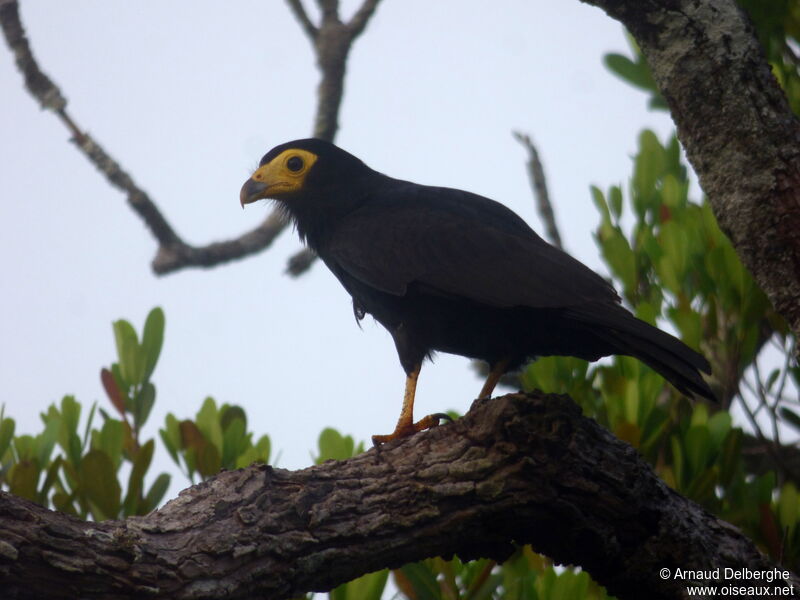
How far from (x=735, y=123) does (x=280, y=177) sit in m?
2.39

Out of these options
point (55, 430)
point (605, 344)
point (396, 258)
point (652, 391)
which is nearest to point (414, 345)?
point (396, 258)

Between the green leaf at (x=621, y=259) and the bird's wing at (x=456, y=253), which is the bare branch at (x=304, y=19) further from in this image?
the green leaf at (x=621, y=259)

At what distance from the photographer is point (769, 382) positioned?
4.96 meters

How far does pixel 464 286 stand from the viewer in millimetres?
4051

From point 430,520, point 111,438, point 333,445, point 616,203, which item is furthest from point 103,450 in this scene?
point 616,203

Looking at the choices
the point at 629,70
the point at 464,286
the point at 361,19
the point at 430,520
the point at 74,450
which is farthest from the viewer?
the point at 361,19

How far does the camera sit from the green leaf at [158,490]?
14.9 ft

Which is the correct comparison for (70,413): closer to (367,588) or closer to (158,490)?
(158,490)

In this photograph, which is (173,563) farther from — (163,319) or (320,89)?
(320,89)

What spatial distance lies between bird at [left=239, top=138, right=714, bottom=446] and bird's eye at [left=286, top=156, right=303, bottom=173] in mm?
167

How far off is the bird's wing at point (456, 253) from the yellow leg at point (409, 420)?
0.40 metres

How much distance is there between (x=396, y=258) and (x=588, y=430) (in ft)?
4.41

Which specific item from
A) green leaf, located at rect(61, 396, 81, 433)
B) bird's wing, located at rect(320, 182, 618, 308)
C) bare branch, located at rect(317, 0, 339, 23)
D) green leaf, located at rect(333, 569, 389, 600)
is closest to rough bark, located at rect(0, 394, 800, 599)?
green leaf, located at rect(333, 569, 389, 600)

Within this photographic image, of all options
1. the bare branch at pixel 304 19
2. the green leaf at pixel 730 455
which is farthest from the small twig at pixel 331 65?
the green leaf at pixel 730 455
